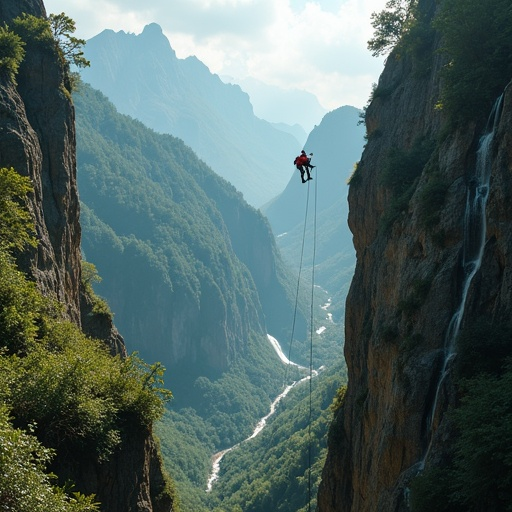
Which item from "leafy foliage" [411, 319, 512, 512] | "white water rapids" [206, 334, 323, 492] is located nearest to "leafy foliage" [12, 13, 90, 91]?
"leafy foliage" [411, 319, 512, 512]

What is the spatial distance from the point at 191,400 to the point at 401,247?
13823 centimetres

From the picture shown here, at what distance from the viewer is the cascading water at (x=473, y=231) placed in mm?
18062

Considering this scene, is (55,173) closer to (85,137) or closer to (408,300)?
(408,300)

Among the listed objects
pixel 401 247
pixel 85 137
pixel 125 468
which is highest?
pixel 85 137

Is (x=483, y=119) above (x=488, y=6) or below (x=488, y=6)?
below

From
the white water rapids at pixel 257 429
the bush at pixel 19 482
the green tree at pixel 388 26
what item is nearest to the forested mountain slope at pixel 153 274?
the white water rapids at pixel 257 429

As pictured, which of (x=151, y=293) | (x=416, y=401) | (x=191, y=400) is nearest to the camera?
(x=416, y=401)

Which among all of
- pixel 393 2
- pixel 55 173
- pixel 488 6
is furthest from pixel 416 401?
pixel 393 2

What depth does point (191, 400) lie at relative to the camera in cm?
15475

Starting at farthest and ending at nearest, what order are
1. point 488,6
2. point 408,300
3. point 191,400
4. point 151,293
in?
point 151,293 < point 191,400 < point 488,6 < point 408,300

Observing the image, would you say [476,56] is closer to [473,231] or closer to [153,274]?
[473,231]

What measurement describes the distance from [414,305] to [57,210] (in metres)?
17.6

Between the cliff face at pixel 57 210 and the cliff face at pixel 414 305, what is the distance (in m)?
8.33

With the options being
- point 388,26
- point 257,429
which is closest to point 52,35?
point 388,26
